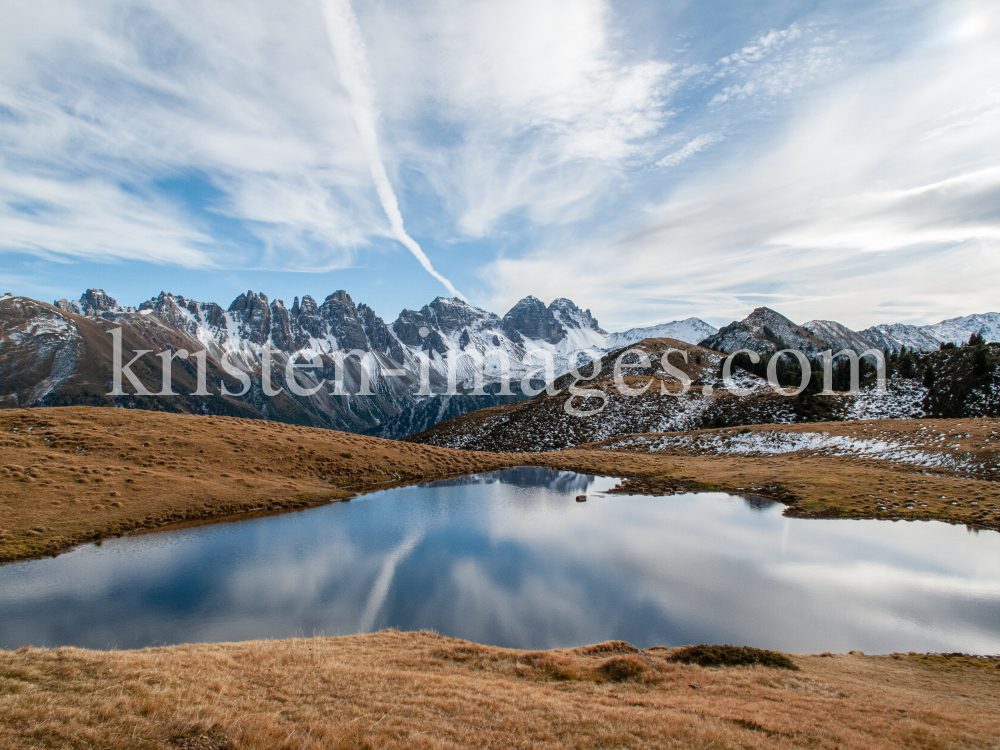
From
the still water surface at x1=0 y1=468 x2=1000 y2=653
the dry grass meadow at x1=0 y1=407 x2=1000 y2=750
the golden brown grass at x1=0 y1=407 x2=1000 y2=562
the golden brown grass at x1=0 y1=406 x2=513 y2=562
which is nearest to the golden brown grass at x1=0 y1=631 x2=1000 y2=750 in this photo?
the dry grass meadow at x1=0 y1=407 x2=1000 y2=750

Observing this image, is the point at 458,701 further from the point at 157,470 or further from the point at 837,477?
the point at 837,477

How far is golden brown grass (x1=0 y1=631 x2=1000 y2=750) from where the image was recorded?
996cm

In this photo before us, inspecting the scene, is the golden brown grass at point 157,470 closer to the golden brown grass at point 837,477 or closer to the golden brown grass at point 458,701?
the golden brown grass at point 837,477

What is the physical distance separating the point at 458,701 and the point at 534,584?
13.8 m

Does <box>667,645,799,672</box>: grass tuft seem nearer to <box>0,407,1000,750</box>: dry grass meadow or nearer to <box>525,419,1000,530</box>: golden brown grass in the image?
→ <box>0,407,1000,750</box>: dry grass meadow

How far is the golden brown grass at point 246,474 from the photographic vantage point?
36.3 meters

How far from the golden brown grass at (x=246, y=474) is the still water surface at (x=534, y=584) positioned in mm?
4437

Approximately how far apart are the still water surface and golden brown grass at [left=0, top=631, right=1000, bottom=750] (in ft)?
12.5

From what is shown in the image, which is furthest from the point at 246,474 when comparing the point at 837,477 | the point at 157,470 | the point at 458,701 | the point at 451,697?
the point at 837,477

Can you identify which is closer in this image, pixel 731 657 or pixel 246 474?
pixel 731 657

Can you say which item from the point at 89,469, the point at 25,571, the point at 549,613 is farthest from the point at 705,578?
the point at 89,469

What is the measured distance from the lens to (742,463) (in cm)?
Answer: 6588

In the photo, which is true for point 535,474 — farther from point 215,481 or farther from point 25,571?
point 25,571

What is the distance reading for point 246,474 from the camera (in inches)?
1973
